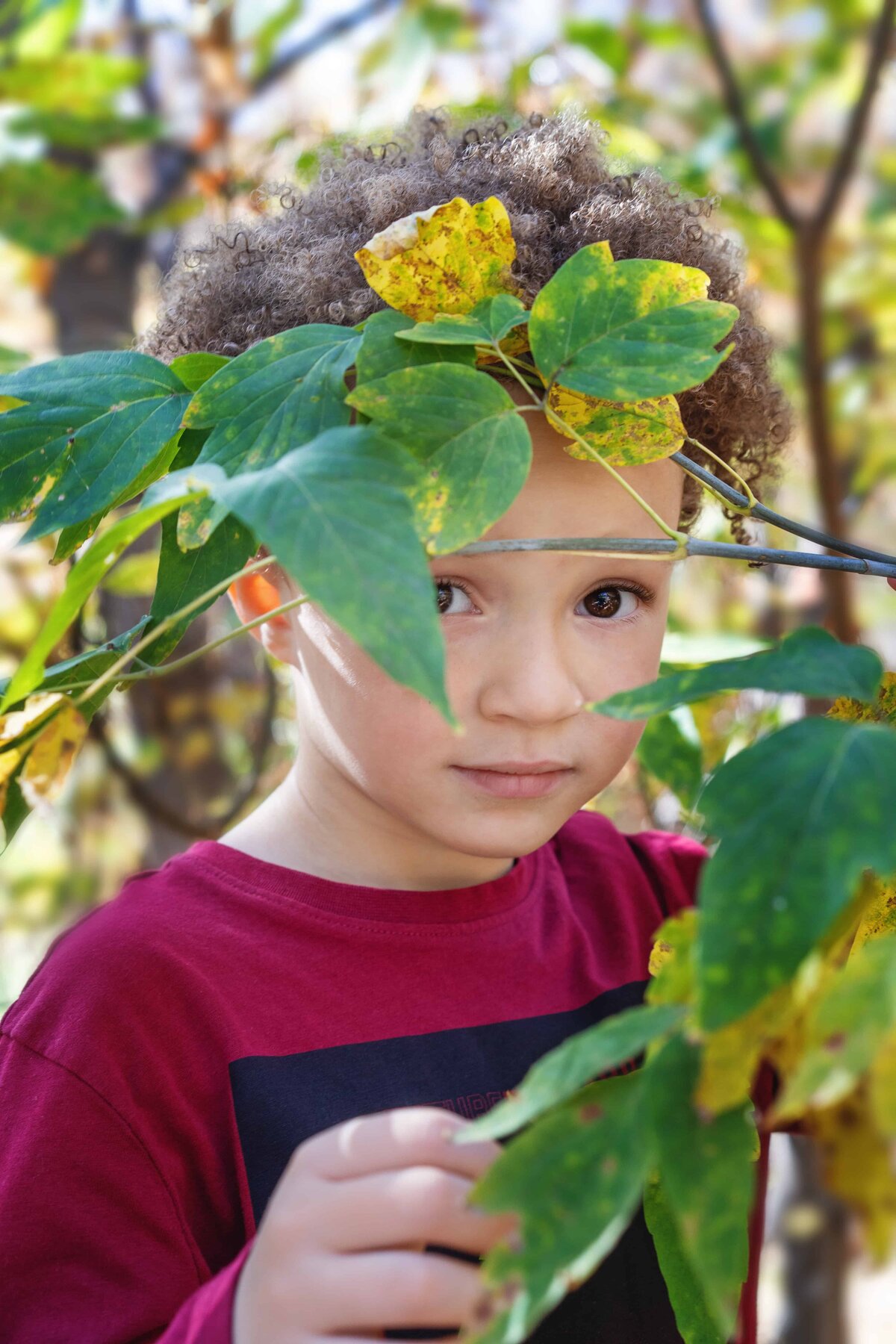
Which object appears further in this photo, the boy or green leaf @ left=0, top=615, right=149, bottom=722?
the boy

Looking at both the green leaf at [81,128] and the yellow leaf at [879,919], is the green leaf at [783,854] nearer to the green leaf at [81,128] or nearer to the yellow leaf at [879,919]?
the yellow leaf at [879,919]

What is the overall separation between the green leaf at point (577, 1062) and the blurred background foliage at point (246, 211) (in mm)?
891

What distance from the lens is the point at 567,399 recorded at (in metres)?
0.51

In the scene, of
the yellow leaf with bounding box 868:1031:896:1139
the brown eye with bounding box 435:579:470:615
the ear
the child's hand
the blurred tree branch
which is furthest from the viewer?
the blurred tree branch

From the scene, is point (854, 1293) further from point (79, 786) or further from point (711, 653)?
point (711, 653)

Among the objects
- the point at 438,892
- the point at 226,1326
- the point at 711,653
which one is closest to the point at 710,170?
the point at 711,653

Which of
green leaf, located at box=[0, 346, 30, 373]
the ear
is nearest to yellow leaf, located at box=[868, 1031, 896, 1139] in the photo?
the ear

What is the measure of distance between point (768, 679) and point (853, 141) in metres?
1.26

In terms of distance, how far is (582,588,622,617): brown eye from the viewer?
68cm

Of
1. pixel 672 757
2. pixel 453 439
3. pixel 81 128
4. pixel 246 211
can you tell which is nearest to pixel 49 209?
pixel 81 128

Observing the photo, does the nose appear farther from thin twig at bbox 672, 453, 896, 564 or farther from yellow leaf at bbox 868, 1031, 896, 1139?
yellow leaf at bbox 868, 1031, 896, 1139

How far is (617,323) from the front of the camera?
464 millimetres

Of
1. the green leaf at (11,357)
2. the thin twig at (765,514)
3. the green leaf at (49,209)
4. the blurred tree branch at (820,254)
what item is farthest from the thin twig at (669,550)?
the green leaf at (49,209)

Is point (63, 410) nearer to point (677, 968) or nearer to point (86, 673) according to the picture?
point (86, 673)
